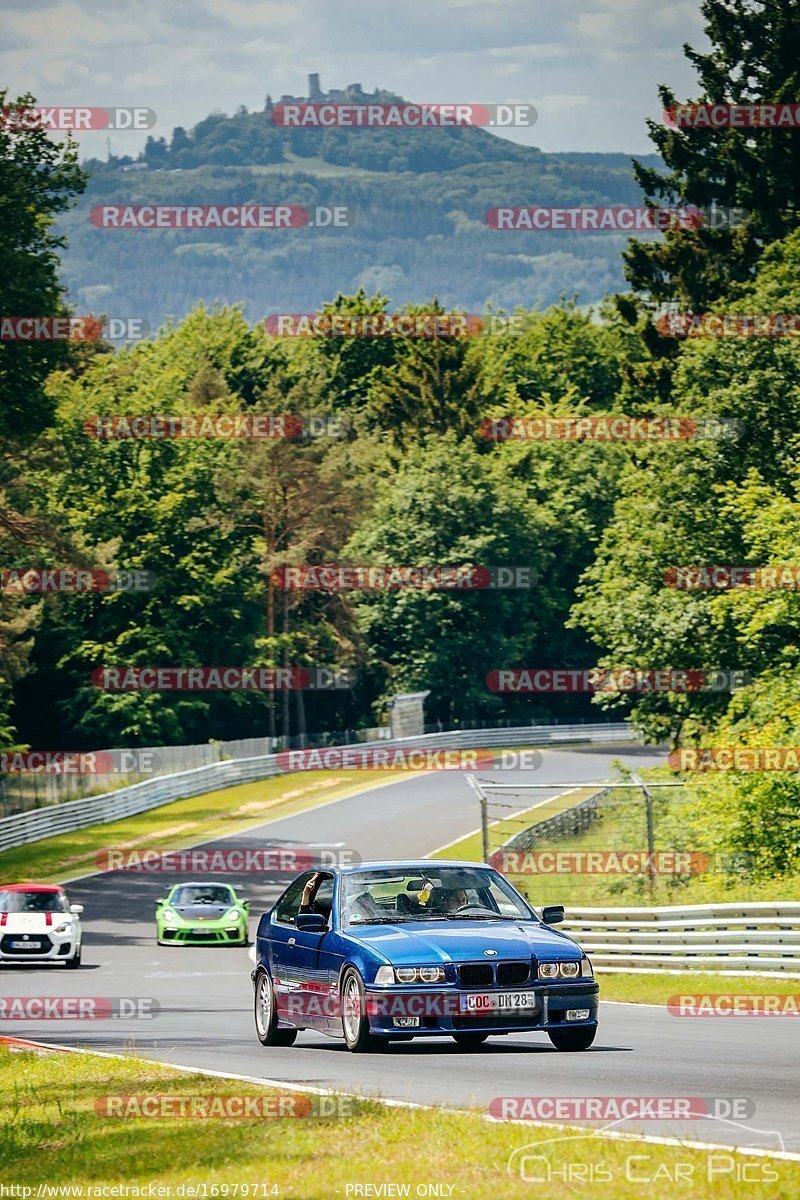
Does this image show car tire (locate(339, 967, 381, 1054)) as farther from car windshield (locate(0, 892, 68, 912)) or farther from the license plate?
car windshield (locate(0, 892, 68, 912))

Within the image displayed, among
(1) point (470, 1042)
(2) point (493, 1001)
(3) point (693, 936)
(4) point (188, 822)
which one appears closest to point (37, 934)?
(3) point (693, 936)

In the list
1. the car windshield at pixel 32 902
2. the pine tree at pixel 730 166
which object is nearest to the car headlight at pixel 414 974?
the car windshield at pixel 32 902

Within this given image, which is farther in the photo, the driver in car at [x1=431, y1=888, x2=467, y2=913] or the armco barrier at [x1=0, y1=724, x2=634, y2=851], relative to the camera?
the armco barrier at [x1=0, y1=724, x2=634, y2=851]

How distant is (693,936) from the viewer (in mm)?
25484

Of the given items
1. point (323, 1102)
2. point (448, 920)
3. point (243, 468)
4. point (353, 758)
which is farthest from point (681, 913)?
point (243, 468)

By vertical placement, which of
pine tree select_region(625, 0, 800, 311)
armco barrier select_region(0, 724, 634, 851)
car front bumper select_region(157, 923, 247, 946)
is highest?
pine tree select_region(625, 0, 800, 311)

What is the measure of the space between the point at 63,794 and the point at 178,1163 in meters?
51.4

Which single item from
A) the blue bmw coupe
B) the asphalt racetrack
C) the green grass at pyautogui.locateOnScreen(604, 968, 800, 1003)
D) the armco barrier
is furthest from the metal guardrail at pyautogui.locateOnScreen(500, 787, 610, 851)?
the armco barrier

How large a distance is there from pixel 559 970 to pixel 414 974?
1075 mm

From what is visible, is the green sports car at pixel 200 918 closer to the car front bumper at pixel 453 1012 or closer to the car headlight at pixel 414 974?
the car front bumper at pixel 453 1012

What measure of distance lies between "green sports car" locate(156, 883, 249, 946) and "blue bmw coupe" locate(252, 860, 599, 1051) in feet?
62.0

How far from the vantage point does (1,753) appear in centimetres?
6106

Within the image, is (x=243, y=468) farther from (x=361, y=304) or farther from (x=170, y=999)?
(x=170, y=999)

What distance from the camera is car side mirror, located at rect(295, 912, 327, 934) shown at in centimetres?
1486
